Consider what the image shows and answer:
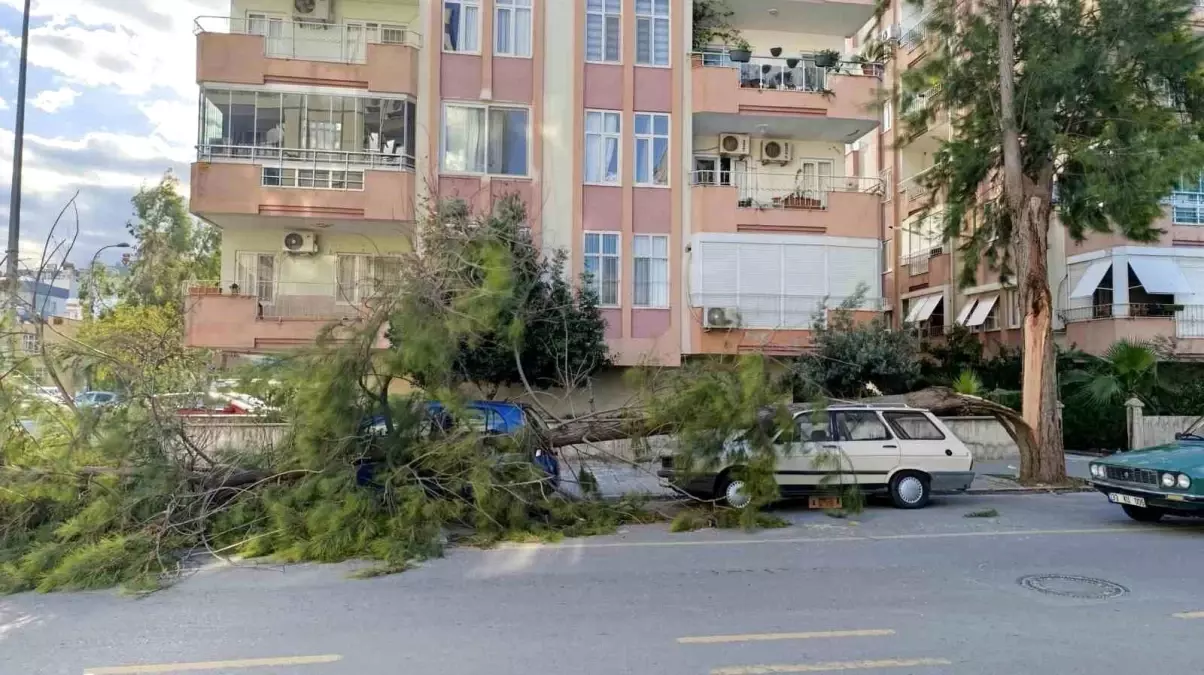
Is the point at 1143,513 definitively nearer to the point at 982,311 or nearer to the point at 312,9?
the point at 982,311

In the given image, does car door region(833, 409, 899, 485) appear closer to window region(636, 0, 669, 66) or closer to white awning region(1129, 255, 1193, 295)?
window region(636, 0, 669, 66)

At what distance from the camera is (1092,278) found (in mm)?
23578

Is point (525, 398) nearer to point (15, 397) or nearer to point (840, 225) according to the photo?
point (15, 397)

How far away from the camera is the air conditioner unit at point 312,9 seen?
21.8 meters

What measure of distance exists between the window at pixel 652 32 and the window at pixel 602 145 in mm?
1790

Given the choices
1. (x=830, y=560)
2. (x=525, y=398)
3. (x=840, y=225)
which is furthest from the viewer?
(x=840, y=225)

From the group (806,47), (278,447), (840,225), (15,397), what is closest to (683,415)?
(278,447)

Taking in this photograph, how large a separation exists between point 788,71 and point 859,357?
7.96m

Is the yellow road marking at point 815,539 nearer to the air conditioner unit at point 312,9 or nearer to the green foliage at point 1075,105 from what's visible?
the green foliage at point 1075,105

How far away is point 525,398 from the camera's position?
11.3m

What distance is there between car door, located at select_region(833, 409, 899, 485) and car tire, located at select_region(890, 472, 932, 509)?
250 millimetres

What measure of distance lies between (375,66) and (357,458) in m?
13.4

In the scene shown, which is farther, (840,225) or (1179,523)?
(840,225)

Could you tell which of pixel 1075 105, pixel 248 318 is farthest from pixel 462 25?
pixel 1075 105
